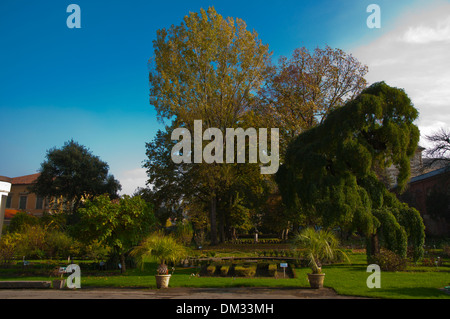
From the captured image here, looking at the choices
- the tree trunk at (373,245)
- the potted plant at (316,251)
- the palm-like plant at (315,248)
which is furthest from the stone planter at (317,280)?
the tree trunk at (373,245)

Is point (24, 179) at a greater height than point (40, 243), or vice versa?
point (24, 179)

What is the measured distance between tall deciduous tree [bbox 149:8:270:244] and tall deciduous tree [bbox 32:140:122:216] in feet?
68.6

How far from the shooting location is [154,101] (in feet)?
102

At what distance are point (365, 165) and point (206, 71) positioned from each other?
16.8 metres

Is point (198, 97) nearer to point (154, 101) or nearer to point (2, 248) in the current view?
point (154, 101)

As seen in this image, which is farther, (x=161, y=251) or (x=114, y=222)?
(x=114, y=222)

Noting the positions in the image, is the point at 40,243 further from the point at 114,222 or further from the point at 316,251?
the point at 316,251

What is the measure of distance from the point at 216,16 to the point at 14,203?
2341 inches

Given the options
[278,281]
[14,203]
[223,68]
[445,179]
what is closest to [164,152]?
[223,68]

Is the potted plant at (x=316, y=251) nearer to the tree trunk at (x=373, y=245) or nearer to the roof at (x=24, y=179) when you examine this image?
the tree trunk at (x=373, y=245)

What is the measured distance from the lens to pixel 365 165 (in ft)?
59.2

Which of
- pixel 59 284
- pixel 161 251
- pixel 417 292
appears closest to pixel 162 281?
pixel 161 251

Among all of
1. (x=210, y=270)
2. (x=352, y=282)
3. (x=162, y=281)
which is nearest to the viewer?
(x=162, y=281)

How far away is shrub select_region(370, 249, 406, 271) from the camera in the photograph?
17594 mm
